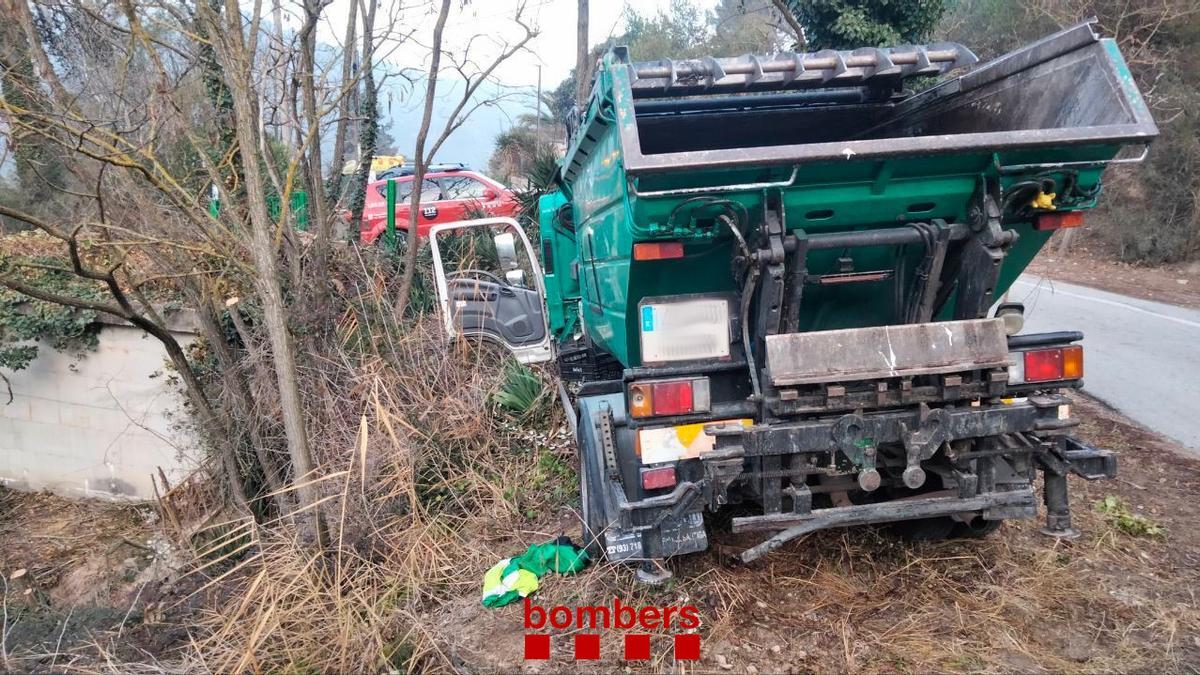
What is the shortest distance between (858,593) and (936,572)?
1.43 feet

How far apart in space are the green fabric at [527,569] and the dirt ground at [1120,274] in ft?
39.5

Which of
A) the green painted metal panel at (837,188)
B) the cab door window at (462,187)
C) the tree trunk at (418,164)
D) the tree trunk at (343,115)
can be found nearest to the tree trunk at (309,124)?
the tree trunk at (343,115)

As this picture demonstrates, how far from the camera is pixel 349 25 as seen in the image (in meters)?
6.06

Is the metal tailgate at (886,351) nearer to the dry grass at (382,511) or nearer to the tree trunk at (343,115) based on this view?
the dry grass at (382,511)

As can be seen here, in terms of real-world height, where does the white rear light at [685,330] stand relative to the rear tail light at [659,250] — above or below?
below

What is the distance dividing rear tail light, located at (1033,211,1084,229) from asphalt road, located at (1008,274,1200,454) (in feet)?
10.7

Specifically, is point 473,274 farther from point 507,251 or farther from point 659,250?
point 659,250

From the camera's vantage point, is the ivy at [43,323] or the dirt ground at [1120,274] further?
the dirt ground at [1120,274]

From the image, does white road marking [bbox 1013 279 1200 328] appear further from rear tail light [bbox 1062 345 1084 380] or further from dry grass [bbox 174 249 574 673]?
dry grass [bbox 174 249 574 673]

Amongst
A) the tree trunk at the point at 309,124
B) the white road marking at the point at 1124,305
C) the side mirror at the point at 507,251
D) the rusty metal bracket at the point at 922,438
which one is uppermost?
the tree trunk at the point at 309,124

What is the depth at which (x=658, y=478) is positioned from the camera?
3281mm

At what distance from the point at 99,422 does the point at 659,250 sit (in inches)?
287

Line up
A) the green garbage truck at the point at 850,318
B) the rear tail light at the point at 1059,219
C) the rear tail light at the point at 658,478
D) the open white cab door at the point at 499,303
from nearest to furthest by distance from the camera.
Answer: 1. the green garbage truck at the point at 850,318
2. the rear tail light at the point at 1059,219
3. the rear tail light at the point at 658,478
4. the open white cab door at the point at 499,303

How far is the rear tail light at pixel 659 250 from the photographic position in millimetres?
3076
